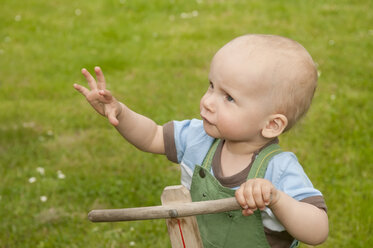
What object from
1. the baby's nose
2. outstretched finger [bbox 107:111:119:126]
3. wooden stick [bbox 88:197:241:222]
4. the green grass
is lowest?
the green grass

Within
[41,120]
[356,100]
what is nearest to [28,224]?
→ [41,120]

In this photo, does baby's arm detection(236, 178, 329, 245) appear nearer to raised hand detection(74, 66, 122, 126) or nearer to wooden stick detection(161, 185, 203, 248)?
wooden stick detection(161, 185, 203, 248)

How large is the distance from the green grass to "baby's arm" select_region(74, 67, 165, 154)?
116 centimetres

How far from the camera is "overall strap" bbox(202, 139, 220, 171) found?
2.25 metres

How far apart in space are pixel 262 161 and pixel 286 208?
0.95ft

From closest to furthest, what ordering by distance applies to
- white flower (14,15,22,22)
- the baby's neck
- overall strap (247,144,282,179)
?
overall strap (247,144,282,179), the baby's neck, white flower (14,15,22,22)

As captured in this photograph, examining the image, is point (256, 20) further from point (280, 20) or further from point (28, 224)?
point (28, 224)

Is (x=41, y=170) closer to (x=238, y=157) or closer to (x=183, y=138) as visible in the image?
(x=183, y=138)

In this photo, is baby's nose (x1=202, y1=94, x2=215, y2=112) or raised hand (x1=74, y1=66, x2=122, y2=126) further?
raised hand (x1=74, y1=66, x2=122, y2=126)

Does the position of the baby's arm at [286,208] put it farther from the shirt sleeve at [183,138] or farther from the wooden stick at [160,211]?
the shirt sleeve at [183,138]

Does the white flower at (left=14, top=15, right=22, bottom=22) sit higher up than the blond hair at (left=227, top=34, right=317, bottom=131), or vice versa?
the blond hair at (left=227, top=34, right=317, bottom=131)

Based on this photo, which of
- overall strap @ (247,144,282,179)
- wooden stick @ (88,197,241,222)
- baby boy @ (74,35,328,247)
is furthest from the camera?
overall strap @ (247,144,282,179)

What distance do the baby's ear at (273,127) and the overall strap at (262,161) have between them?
0.20ft

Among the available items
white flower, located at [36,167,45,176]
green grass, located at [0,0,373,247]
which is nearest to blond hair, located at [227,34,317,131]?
green grass, located at [0,0,373,247]
